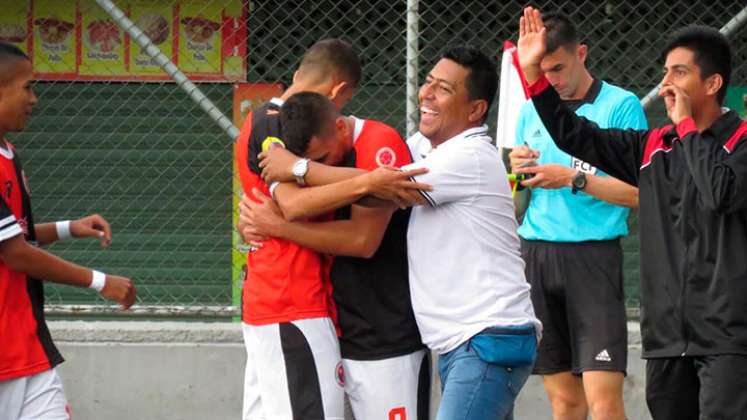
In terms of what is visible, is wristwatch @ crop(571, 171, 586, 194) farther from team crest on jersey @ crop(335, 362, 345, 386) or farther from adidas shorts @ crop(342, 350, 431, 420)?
team crest on jersey @ crop(335, 362, 345, 386)

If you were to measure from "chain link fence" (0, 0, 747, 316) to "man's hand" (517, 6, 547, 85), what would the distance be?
427 centimetres

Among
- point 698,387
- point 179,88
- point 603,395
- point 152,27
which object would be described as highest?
point 152,27

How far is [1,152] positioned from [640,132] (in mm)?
2519

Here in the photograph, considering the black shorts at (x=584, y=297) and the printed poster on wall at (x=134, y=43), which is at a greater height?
the printed poster on wall at (x=134, y=43)

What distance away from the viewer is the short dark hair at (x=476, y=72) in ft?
16.0

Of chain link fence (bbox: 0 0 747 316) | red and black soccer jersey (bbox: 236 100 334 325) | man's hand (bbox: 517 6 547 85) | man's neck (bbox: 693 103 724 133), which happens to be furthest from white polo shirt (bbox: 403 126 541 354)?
chain link fence (bbox: 0 0 747 316)

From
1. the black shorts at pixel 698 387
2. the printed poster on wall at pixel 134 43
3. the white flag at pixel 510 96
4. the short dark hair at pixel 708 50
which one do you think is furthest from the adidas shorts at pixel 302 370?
the printed poster on wall at pixel 134 43

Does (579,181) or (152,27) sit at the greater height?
(152,27)

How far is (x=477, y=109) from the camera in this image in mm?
4906

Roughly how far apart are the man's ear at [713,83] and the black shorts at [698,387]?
100 cm

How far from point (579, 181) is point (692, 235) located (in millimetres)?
1083

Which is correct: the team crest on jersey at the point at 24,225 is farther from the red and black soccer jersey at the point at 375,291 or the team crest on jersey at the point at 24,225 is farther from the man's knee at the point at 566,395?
the man's knee at the point at 566,395

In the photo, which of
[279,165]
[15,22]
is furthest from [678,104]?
[15,22]

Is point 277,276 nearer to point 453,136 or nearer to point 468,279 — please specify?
→ point 468,279
